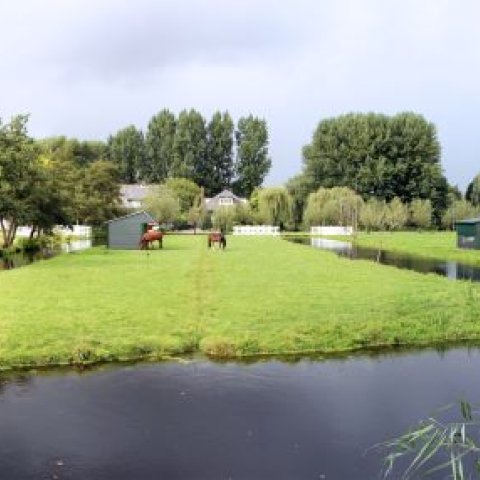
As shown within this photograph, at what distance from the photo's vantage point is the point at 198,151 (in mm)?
147750

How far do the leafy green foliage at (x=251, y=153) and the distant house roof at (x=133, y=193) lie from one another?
22.2 m

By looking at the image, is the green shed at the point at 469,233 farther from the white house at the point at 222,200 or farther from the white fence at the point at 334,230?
the white house at the point at 222,200

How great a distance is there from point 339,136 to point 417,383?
114 metres

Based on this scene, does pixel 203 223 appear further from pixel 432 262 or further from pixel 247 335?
pixel 247 335

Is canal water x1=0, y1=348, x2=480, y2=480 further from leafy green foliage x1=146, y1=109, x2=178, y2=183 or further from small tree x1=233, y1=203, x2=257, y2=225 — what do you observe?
leafy green foliage x1=146, y1=109, x2=178, y2=183

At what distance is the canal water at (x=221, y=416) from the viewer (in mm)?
10852

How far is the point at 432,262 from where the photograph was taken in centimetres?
4972

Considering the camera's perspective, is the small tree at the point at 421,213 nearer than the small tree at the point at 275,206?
Yes

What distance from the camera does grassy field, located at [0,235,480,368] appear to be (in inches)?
735

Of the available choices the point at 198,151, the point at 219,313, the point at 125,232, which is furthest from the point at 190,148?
the point at 219,313

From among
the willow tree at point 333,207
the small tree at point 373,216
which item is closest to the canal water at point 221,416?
the small tree at point 373,216

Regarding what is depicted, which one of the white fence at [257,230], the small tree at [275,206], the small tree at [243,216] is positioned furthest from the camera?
the small tree at [243,216]

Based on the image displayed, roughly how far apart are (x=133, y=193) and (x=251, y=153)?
2694cm

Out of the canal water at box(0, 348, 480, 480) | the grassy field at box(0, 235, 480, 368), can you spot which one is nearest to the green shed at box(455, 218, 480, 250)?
the grassy field at box(0, 235, 480, 368)
